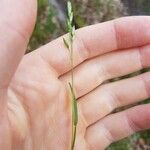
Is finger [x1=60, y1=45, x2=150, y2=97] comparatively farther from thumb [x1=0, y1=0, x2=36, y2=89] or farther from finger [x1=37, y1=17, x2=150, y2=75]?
thumb [x1=0, y1=0, x2=36, y2=89]

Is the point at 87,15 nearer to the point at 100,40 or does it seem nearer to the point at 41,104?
the point at 100,40

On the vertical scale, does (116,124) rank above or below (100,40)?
below

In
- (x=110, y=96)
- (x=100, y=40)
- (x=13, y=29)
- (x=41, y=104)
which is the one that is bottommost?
(x=110, y=96)

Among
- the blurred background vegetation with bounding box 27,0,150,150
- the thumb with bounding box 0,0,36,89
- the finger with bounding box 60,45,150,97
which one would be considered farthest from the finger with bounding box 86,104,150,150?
the thumb with bounding box 0,0,36,89

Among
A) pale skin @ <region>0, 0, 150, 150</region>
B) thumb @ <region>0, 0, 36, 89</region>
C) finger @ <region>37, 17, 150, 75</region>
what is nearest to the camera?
thumb @ <region>0, 0, 36, 89</region>

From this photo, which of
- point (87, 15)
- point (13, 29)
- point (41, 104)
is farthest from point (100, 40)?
point (87, 15)

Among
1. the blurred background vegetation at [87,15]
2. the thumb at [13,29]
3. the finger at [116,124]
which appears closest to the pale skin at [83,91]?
the finger at [116,124]

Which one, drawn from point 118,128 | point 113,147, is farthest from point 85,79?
point 113,147
